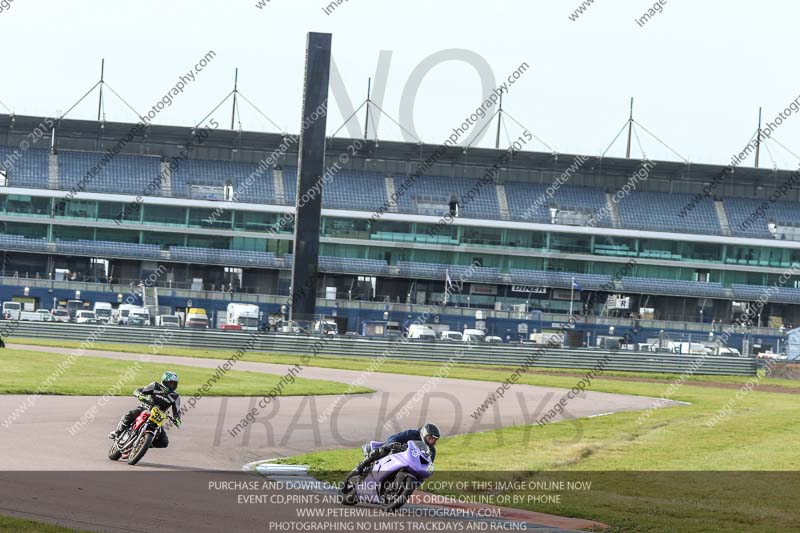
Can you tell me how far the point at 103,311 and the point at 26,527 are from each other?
64.6 meters

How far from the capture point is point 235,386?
122 feet

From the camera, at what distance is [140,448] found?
18375 mm

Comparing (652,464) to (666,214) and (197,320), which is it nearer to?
(197,320)

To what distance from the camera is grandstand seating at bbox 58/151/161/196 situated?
89.3 meters

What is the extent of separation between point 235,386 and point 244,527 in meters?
24.4

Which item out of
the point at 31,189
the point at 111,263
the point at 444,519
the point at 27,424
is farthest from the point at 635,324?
the point at 444,519

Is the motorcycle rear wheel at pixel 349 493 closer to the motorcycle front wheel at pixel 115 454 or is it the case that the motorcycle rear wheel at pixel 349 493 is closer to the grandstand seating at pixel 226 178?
the motorcycle front wheel at pixel 115 454

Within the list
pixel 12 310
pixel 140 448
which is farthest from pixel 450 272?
pixel 140 448

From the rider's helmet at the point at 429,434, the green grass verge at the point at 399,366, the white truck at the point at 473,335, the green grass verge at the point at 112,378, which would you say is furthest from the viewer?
the white truck at the point at 473,335

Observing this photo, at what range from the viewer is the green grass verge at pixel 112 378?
3256cm

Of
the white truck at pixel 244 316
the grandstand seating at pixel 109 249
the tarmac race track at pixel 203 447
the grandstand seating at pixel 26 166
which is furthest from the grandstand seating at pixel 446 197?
the tarmac race track at pixel 203 447

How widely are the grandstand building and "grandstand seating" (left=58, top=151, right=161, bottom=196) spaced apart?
15cm

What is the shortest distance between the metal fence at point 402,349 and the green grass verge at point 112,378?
14.7 meters

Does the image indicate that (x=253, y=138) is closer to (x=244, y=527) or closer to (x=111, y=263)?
(x=111, y=263)
